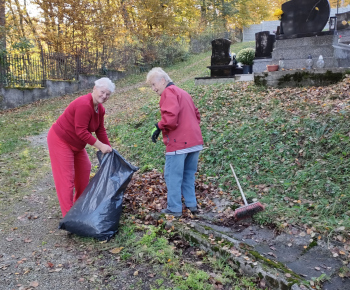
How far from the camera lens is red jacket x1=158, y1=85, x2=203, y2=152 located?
3.30 m

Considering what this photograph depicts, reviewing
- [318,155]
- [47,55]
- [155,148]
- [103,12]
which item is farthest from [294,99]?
[103,12]

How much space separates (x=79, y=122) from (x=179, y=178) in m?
1.24

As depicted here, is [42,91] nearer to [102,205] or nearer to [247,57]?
[247,57]

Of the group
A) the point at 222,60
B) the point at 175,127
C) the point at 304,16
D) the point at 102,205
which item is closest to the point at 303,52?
the point at 304,16

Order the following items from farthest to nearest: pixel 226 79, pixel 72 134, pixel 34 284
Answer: pixel 226 79 < pixel 72 134 < pixel 34 284

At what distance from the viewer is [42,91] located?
12.7m

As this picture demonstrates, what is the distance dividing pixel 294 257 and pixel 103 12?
56.9 ft

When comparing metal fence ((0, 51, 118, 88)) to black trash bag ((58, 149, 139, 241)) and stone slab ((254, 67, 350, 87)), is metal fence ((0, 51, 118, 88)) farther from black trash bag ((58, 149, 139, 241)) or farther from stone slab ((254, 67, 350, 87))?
black trash bag ((58, 149, 139, 241))

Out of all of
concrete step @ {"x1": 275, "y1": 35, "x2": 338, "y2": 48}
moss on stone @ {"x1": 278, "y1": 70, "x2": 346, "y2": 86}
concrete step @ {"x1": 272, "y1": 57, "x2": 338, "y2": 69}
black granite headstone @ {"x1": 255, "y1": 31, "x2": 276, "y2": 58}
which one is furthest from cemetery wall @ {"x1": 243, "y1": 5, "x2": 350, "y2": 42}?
→ moss on stone @ {"x1": 278, "y1": 70, "x2": 346, "y2": 86}

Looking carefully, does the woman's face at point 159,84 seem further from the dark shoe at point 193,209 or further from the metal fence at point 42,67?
the metal fence at point 42,67

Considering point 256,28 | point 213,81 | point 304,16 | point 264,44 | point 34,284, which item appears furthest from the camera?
point 256,28

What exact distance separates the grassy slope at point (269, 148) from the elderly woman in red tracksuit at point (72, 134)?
1822 mm

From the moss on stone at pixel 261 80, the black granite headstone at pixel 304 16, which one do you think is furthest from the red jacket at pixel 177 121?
the black granite headstone at pixel 304 16

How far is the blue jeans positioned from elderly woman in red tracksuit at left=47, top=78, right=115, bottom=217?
0.71m
